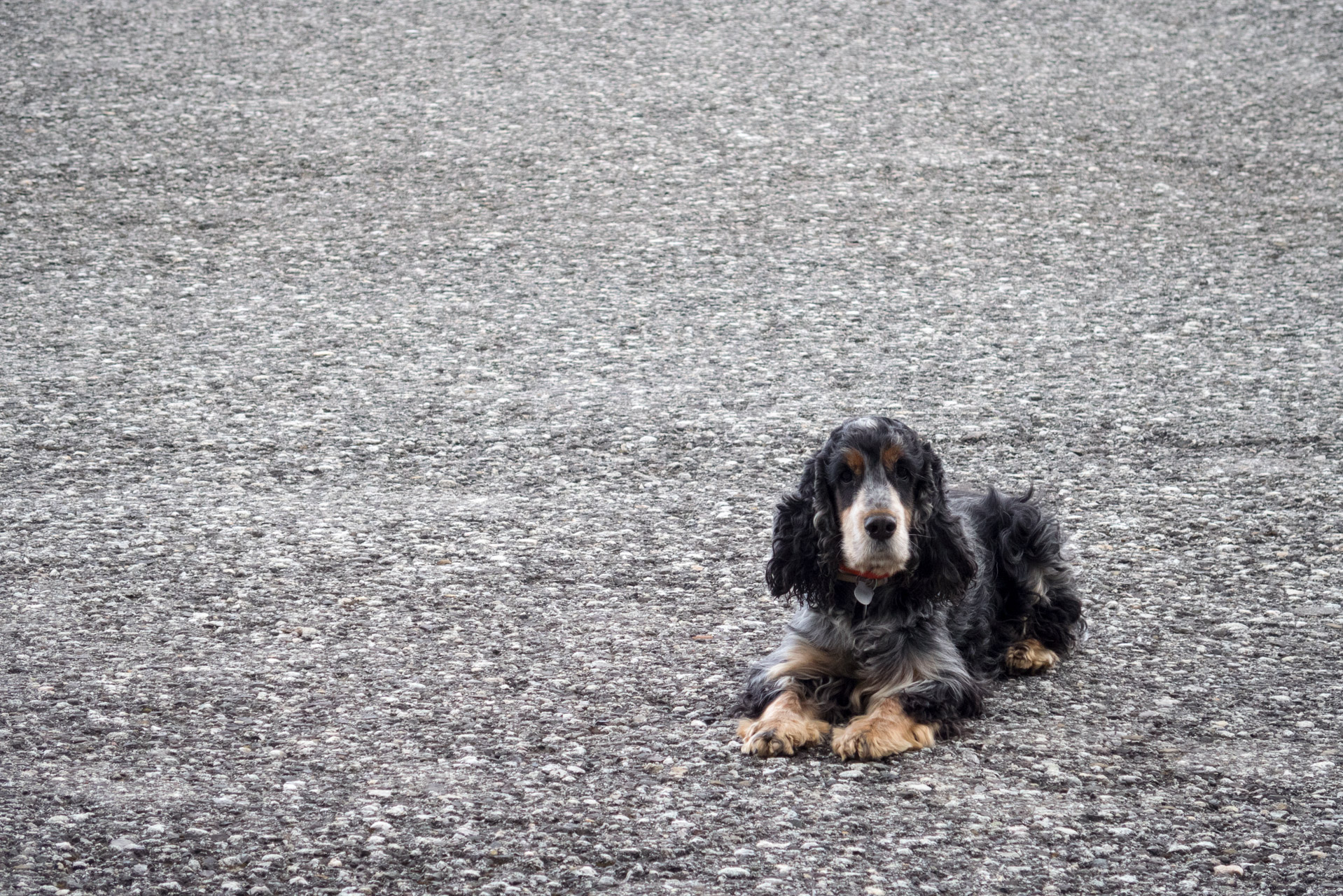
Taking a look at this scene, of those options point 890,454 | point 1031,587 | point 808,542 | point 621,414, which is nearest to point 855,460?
point 890,454

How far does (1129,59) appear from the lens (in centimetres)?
1484

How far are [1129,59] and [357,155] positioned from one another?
890cm

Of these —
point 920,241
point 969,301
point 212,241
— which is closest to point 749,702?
point 969,301

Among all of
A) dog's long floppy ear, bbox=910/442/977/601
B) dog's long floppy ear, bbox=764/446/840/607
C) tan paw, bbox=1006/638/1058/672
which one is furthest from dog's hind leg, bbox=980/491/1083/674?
dog's long floppy ear, bbox=764/446/840/607

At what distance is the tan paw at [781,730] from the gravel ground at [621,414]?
0.11m

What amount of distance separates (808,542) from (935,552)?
433mm

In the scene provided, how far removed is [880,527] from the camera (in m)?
4.05

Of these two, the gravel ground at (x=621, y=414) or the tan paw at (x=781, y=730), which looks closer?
the gravel ground at (x=621, y=414)

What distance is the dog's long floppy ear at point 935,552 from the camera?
430 centimetres

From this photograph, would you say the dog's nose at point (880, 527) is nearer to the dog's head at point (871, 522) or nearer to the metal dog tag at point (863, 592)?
the dog's head at point (871, 522)

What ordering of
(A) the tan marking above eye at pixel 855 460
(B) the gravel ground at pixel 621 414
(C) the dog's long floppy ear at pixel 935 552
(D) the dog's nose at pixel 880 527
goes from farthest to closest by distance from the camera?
(C) the dog's long floppy ear at pixel 935 552
(A) the tan marking above eye at pixel 855 460
(D) the dog's nose at pixel 880 527
(B) the gravel ground at pixel 621 414

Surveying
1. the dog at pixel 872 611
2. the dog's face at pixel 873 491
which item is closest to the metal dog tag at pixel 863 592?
the dog at pixel 872 611

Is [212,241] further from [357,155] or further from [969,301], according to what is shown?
[969,301]

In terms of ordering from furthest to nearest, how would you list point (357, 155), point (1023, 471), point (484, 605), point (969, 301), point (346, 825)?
point (357, 155), point (969, 301), point (1023, 471), point (484, 605), point (346, 825)
